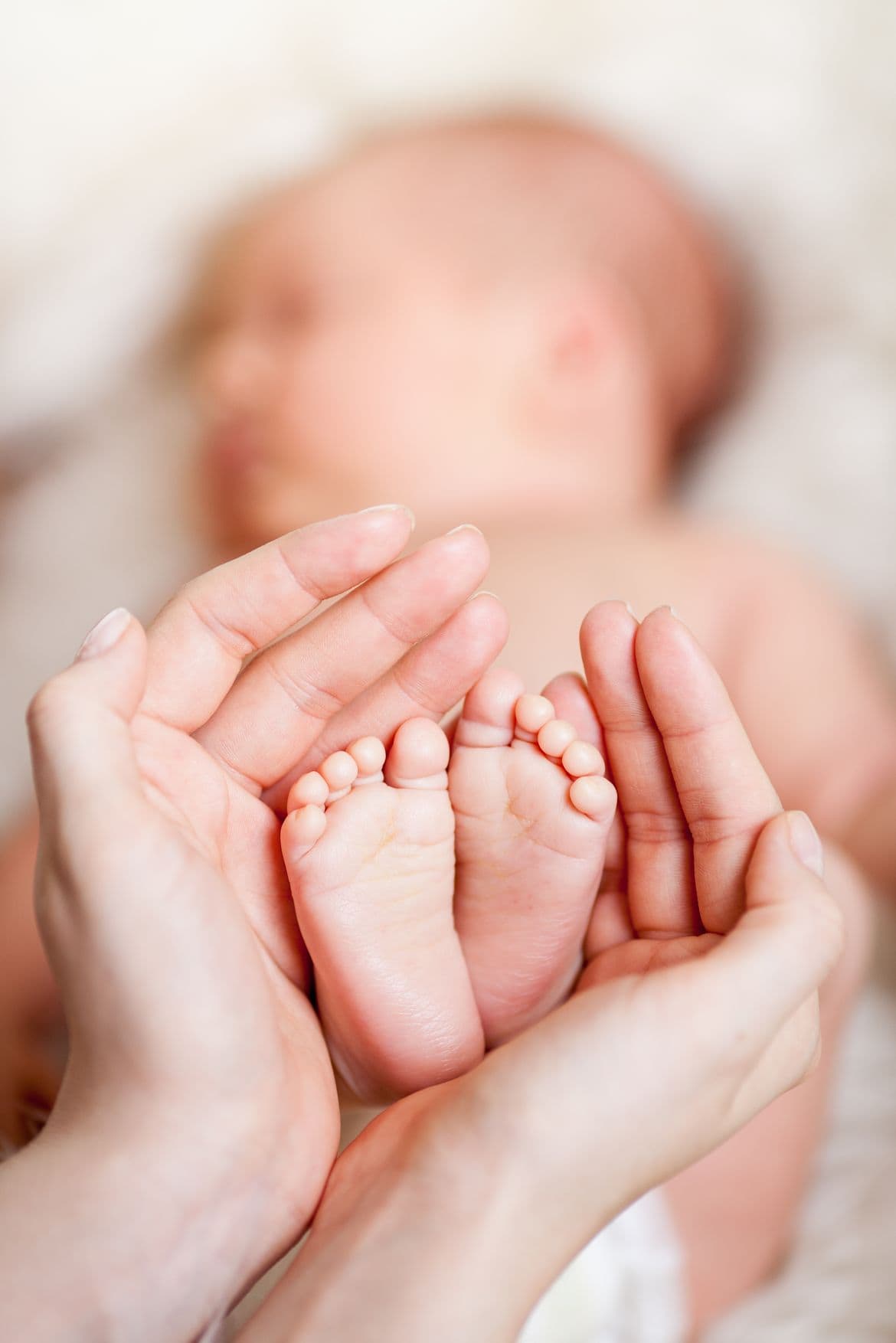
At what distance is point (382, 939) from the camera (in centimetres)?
46

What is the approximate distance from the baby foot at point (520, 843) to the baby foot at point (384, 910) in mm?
14

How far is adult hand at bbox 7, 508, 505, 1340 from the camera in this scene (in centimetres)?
40

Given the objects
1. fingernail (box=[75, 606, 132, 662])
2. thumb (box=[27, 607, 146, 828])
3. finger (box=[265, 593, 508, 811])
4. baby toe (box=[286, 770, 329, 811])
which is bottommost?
baby toe (box=[286, 770, 329, 811])

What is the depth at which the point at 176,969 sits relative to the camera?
1.32ft

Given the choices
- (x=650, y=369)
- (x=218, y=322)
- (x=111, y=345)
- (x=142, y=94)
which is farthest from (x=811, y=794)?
(x=142, y=94)

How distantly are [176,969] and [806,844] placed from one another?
25 cm

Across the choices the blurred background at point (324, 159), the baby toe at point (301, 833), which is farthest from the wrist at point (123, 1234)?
the blurred background at point (324, 159)

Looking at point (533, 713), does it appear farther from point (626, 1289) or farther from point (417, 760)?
point (626, 1289)

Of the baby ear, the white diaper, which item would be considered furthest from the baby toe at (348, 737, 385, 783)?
the baby ear

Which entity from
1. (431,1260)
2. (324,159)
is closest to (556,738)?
(431,1260)

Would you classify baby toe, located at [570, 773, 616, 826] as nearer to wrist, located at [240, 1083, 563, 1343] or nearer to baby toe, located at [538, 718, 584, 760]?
baby toe, located at [538, 718, 584, 760]

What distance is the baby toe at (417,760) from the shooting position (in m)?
0.48

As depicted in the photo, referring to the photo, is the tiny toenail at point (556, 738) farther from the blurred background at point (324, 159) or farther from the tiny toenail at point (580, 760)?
the blurred background at point (324, 159)

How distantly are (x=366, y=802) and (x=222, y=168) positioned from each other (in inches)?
32.6
